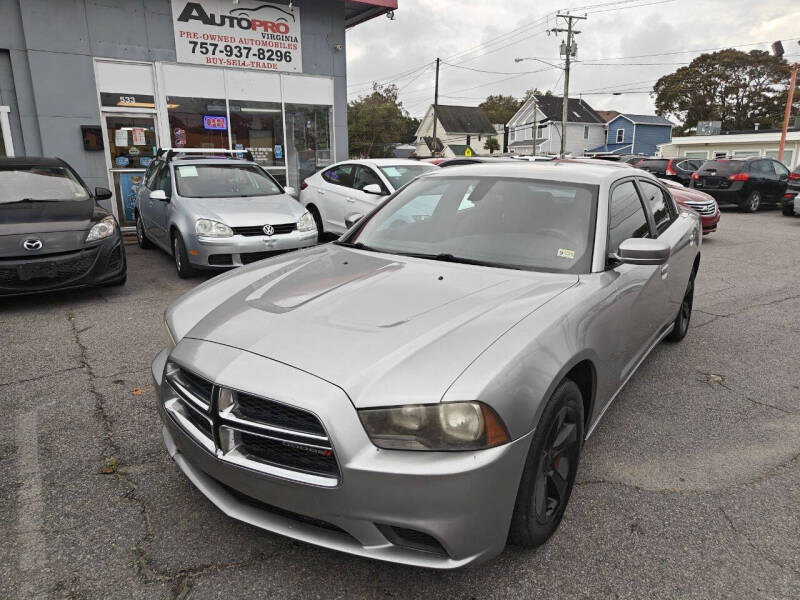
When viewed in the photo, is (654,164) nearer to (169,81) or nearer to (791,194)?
(791,194)

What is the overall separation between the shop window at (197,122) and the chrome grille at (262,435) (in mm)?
11294

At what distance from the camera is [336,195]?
9461 millimetres

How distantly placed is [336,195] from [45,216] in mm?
4412

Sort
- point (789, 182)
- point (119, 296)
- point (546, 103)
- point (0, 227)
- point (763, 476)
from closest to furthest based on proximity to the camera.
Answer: point (763, 476), point (0, 227), point (119, 296), point (789, 182), point (546, 103)

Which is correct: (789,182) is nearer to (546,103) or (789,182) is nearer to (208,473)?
(208,473)

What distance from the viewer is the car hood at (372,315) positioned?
199 centimetres

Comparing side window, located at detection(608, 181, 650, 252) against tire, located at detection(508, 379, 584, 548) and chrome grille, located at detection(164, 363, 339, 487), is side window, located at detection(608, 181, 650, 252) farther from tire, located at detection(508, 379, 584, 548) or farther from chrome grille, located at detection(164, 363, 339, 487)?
chrome grille, located at detection(164, 363, 339, 487)

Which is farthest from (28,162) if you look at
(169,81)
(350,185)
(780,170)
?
(780,170)

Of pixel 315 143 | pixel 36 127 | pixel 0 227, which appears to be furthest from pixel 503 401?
pixel 315 143

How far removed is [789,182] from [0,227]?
17857 millimetres

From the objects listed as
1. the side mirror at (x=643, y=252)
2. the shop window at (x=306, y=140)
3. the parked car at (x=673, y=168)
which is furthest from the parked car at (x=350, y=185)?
the parked car at (x=673, y=168)

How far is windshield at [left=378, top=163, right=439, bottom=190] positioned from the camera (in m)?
9.04

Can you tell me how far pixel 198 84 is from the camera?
12094 millimetres

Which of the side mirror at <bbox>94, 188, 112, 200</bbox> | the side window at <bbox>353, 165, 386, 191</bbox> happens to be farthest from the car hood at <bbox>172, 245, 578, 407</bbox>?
the side window at <bbox>353, 165, 386, 191</bbox>
